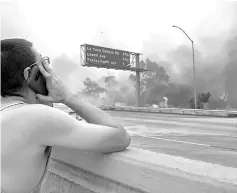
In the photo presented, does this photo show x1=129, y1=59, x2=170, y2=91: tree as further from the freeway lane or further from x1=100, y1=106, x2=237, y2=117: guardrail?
the freeway lane

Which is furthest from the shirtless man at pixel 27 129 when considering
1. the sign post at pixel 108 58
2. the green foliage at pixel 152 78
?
the green foliage at pixel 152 78

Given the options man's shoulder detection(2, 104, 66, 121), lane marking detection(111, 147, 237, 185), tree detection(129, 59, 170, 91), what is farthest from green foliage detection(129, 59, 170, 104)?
man's shoulder detection(2, 104, 66, 121)

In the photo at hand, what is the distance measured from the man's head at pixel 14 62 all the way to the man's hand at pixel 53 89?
139mm

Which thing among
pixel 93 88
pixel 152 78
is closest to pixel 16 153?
pixel 152 78

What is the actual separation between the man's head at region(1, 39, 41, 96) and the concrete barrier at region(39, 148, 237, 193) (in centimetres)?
62

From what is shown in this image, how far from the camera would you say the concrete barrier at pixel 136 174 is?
121 cm

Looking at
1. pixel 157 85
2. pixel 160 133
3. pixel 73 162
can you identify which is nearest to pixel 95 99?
pixel 157 85

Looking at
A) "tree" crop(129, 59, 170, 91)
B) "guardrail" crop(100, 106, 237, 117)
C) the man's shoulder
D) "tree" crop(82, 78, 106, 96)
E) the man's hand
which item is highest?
Answer: "tree" crop(129, 59, 170, 91)

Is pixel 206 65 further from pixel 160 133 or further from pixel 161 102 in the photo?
pixel 160 133

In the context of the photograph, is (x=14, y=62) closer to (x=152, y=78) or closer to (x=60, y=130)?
(x=60, y=130)

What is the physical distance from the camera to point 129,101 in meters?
87.2

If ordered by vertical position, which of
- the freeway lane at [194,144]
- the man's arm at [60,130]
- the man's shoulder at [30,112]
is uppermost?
the man's shoulder at [30,112]

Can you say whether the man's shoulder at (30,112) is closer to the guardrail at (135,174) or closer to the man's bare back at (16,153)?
the man's bare back at (16,153)

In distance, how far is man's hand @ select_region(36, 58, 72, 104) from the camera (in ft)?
5.14
